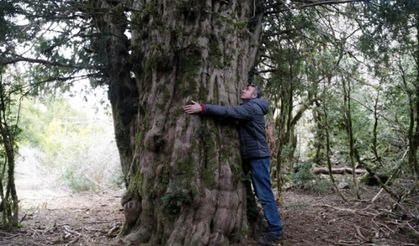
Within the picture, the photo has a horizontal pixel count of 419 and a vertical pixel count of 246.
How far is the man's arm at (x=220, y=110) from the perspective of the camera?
4.29m

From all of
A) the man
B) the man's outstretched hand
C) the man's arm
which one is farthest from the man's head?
the man's outstretched hand

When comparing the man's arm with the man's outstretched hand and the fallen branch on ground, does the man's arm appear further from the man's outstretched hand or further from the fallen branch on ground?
the fallen branch on ground

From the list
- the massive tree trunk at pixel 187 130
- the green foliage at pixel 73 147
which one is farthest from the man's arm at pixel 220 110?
the green foliage at pixel 73 147

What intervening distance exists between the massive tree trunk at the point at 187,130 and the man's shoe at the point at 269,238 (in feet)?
0.65

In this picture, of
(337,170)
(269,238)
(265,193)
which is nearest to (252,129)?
(265,193)

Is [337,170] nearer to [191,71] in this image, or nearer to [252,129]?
[252,129]

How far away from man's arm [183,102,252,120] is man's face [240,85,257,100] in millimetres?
226

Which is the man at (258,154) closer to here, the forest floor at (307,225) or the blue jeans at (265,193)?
the blue jeans at (265,193)

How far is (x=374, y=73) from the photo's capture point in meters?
6.29

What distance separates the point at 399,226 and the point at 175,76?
349 cm

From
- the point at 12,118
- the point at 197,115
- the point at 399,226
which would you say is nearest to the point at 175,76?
the point at 197,115

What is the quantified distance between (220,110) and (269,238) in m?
1.44

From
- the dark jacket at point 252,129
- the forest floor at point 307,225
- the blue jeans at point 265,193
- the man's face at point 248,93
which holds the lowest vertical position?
the forest floor at point 307,225

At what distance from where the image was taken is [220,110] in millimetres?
4312
